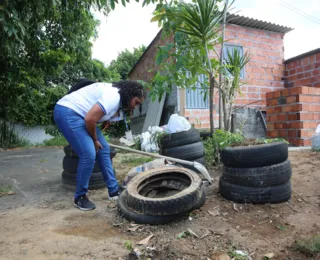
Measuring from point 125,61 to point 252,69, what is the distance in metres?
15.0

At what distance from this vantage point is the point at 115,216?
2258 mm

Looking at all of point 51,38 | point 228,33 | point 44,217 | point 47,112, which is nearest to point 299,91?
point 228,33

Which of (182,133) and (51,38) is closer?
(182,133)

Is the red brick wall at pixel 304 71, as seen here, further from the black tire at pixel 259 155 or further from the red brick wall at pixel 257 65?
the black tire at pixel 259 155

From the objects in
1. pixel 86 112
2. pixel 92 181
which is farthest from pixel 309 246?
pixel 92 181

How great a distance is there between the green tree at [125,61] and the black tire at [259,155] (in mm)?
18195

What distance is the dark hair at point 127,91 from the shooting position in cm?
238

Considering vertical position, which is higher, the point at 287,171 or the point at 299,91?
the point at 299,91

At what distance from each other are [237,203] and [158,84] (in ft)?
6.65

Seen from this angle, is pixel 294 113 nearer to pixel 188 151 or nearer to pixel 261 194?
pixel 188 151

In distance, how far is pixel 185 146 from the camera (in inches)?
134

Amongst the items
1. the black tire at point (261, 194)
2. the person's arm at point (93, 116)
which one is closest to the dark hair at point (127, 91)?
the person's arm at point (93, 116)

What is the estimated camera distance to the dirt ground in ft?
5.32

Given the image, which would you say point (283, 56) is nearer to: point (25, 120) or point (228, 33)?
point (228, 33)
